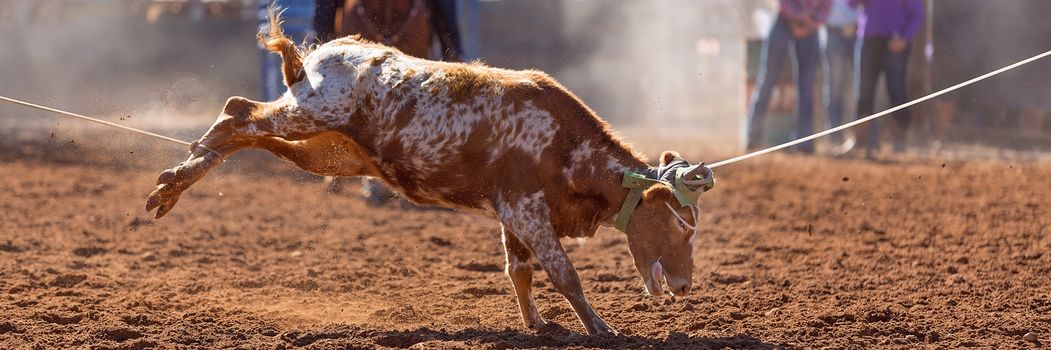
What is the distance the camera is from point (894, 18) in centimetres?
1323

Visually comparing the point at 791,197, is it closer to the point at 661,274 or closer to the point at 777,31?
Result: the point at 777,31

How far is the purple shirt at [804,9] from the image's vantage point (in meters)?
13.6

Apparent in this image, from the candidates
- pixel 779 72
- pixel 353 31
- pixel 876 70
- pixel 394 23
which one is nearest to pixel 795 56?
pixel 779 72

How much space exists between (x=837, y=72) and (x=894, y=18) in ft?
8.13

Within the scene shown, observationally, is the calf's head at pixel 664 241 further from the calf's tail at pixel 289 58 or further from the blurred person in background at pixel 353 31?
the blurred person in background at pixel 353 31

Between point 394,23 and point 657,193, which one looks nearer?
point 657,193

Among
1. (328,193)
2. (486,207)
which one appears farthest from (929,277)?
(328,193)

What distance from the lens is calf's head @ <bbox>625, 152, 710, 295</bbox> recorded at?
5703 mm

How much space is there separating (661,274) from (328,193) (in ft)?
18.5

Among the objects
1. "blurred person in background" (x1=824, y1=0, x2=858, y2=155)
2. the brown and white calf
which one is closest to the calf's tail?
the brown and white calf

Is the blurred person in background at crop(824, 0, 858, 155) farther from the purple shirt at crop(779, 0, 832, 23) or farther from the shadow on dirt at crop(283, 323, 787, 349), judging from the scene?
the shadow on dirt at crop(283, 323, 787, 349)

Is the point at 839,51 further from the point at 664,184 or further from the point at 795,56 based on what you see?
the point at 664,184

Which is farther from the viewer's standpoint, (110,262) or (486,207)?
(110,262)

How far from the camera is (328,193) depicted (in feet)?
35.6
